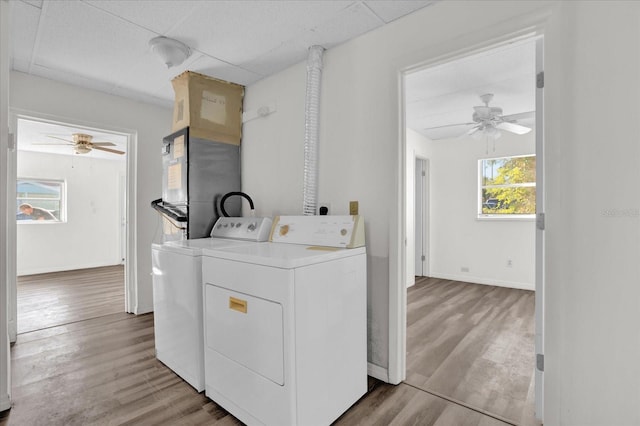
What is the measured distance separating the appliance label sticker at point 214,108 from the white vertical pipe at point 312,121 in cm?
100

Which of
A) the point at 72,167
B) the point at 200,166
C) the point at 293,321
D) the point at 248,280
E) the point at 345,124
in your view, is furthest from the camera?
the point at 72,167

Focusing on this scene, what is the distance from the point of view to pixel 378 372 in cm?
208

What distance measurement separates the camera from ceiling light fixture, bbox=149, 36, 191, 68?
2195mm

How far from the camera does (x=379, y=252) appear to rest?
6.80 ft

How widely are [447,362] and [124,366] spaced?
2397mm

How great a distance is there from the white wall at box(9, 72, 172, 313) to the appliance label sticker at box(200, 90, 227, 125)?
1176mm

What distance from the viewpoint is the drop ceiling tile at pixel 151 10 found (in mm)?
1827

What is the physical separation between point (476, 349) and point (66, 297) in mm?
4983

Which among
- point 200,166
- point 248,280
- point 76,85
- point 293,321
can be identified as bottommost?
point 293,321

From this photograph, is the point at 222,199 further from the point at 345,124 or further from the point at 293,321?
the point at 293,321

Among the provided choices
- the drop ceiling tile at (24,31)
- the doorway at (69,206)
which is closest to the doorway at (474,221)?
the drop ceiling tile at (24,31)

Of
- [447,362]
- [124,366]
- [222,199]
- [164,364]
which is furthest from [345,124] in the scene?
[124,366]

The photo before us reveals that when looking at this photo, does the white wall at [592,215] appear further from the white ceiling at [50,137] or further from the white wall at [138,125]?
the white ceiling at [50,137]

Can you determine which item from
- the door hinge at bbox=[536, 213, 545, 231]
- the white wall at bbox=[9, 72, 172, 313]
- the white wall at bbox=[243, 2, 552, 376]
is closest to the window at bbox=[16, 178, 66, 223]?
the white wall at bbox=[9, 72, 172, 313]
